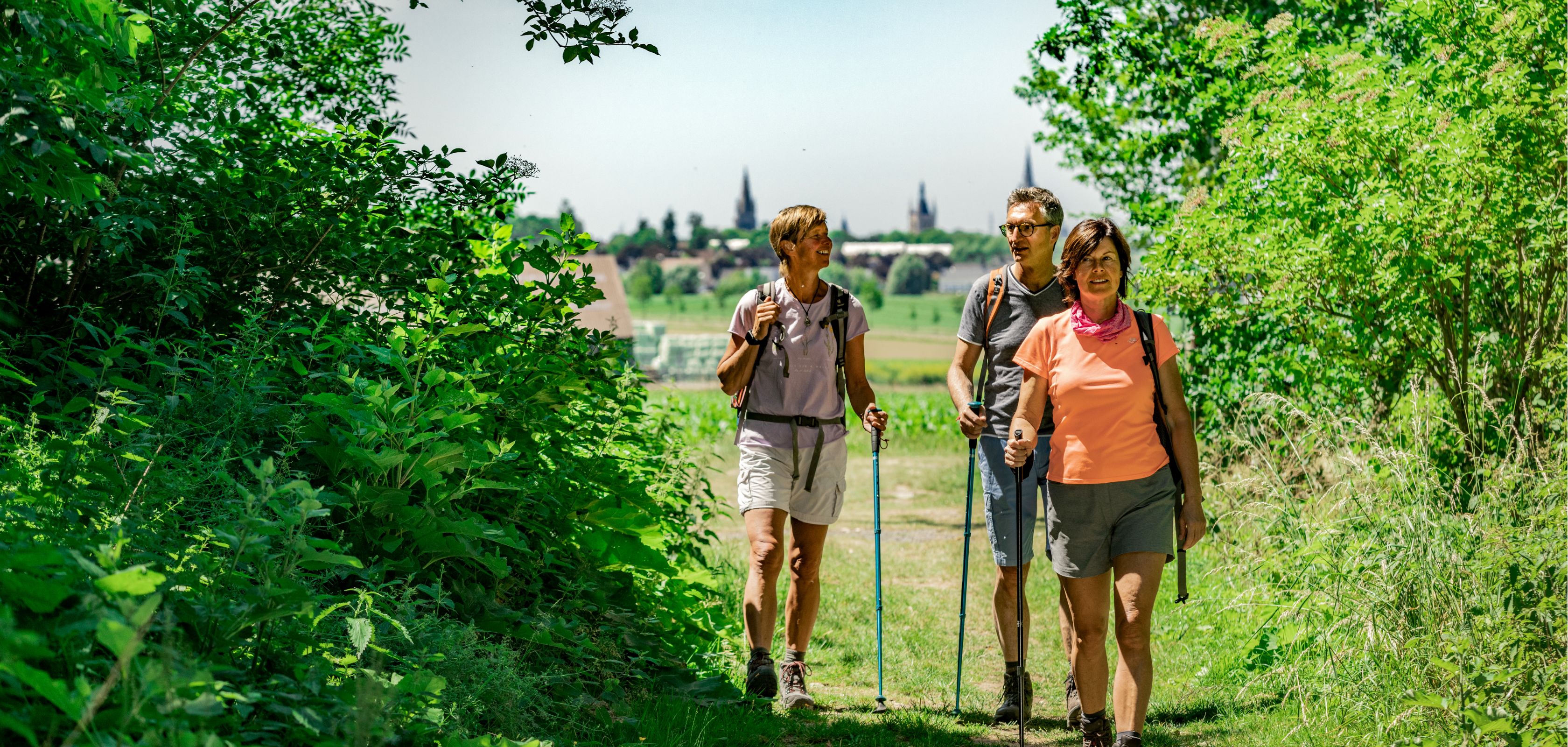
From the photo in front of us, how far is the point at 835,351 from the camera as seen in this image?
212 inches

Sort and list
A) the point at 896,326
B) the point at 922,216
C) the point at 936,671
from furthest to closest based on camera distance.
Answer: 1. the point at 922,216
2. the point at 896,326
3. the point at 936,671

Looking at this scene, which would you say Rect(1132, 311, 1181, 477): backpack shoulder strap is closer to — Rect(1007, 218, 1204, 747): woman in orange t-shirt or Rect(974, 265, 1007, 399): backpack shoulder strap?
Rect(1007, 218, 1204, 747): woman in orange t-shirt

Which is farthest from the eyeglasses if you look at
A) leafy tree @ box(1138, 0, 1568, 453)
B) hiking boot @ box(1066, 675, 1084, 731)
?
leafy tree @ box(1138, 0, 1568, 453)

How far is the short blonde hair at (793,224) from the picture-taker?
5266 millimetres

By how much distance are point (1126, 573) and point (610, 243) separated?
343 feet

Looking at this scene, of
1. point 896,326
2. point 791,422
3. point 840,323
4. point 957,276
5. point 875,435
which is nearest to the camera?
point 791,422

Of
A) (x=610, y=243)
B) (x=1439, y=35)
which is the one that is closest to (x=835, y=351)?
(x=1439, y=35)

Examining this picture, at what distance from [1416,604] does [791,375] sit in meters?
2.61

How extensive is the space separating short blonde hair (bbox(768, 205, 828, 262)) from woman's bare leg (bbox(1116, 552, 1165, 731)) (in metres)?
1.98

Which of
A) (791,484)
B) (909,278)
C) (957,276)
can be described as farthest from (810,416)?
(957,276)

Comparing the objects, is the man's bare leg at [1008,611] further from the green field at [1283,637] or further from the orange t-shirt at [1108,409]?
the orange t-shirt at [1108,409]

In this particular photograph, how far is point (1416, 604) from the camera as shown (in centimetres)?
450

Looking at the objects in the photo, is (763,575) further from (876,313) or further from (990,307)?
(876,313)

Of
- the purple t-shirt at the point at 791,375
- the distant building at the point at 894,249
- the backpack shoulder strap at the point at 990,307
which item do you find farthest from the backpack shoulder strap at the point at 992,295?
the distant building at the point at 894,249
